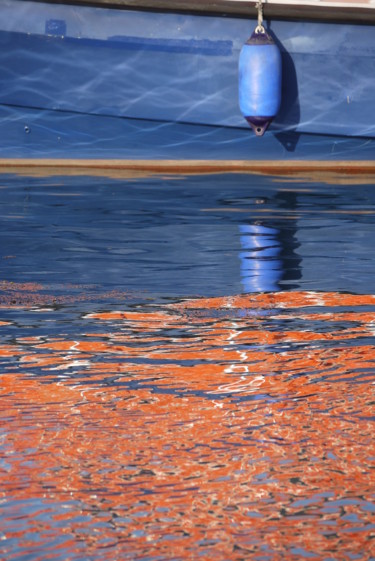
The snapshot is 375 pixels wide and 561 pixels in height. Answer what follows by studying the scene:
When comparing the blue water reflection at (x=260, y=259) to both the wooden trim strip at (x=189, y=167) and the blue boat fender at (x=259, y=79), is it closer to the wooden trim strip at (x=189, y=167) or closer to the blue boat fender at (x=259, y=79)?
the blue boat fender at (x=259, y=79)

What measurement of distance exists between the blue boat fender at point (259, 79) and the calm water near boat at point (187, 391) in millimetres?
3110

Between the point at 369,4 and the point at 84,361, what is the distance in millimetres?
6871

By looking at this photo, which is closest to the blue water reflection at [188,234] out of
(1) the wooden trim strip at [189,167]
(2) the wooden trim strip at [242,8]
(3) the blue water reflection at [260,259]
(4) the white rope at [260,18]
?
(3) the blue water reflection at [260,259]

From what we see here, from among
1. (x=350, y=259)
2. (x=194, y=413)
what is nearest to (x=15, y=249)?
(x=350, y=259)

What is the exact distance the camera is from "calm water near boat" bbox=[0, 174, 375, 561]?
2.69m

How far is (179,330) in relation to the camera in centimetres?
472

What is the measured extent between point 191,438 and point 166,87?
7773 millimetres

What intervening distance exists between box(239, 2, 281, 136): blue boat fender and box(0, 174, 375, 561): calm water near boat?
122 inches

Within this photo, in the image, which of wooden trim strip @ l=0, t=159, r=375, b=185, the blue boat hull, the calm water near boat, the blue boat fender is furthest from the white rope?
the calm water near boat

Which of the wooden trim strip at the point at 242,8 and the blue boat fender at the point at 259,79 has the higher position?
the wooden trim strip at the point at 242,8

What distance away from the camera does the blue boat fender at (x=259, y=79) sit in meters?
10.4

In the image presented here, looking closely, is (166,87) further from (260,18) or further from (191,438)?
(191,438)

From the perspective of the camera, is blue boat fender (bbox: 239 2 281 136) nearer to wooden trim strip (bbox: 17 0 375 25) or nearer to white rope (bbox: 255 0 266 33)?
white rope (bbox: 255 0 266 33)

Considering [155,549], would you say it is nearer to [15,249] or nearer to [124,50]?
[15,249]
